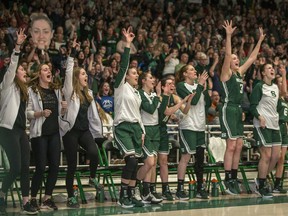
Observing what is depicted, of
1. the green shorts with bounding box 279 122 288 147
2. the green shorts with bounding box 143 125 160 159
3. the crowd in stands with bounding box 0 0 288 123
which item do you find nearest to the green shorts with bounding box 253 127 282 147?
the green shorts with bounding box 279 122 288 147

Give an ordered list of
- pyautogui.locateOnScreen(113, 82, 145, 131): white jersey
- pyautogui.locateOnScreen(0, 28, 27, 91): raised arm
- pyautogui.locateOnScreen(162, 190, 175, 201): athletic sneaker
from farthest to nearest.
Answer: pyautogui.locateOnScreen(162, 190, 175, 201): athletic sneaker < pyautogui.locateOnScreen(113, 82, 145, 131): white jersey < pyautogui.locateOnScreen(0, 28, 27, 91): raised arm

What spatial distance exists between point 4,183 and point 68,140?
1055 millimetres

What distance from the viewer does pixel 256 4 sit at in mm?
22438

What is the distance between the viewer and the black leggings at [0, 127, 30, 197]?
29.4 feet

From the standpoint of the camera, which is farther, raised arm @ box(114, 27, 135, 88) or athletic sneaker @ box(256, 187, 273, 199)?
athletic sneaker @ box(256, 187, 273, 199)

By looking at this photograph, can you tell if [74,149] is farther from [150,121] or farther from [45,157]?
[150,121]

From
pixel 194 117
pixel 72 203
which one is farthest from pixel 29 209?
pixel 194 117

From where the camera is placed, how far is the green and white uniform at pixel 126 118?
9.84 meters

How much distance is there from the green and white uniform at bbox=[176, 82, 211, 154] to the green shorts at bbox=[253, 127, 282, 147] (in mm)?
1025

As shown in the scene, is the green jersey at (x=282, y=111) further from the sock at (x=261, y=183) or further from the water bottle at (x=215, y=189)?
the water bottle at (x=215, y=189)

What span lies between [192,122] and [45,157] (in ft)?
8.51

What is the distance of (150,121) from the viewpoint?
10.5 metres

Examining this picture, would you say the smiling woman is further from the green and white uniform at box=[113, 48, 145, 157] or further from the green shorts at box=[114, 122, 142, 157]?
the green shorts at box=[114, 122, 142, 157]

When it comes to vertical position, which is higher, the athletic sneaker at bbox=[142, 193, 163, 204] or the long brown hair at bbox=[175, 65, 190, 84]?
the long brown hair at bbox=[175, 65, 190, 84]
